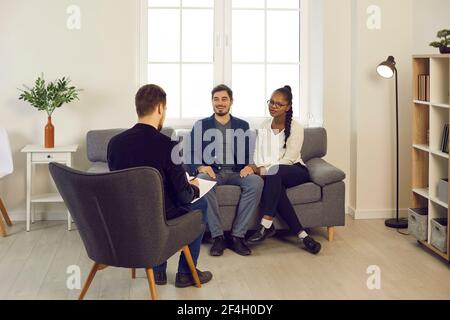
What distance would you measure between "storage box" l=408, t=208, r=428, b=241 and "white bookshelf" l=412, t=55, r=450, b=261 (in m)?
0.05

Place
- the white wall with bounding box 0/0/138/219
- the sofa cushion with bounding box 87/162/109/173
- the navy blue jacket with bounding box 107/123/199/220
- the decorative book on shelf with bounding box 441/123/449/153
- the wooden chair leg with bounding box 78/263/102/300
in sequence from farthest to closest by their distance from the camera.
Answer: the white wall with bounding box 0/0/138/219, the sofa cushion with bounding box 87/162/109/173, the decorative book on shelf with bounding box 441/123/449/153, the wooden chair leg with bounding box 78/263/102/300, the navy blue jacket with bounding box 107/123/199/220

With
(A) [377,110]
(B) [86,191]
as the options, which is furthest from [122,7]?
(B) [86,191]

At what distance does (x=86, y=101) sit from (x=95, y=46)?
18.4 inches

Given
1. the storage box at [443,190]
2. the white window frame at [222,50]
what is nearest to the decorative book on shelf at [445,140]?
the storage box at [443,190]

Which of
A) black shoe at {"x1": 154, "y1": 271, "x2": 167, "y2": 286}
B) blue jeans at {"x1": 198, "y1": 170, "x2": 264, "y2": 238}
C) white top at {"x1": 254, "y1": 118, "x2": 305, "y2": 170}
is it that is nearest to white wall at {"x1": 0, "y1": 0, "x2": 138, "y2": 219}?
white top at {"x1": 254, "y1": 118, "x2": 305, "y2": 170}

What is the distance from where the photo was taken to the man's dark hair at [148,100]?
4.01 m

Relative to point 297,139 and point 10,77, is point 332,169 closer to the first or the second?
point 297,139

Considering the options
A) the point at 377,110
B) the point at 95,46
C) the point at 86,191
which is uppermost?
the point at 95,46

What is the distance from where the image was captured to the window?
252 inches

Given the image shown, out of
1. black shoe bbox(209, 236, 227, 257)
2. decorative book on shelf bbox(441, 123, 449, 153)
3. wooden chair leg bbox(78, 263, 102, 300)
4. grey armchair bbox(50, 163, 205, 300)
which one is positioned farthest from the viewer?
black shoe bbox(209, 236, 227, 257)

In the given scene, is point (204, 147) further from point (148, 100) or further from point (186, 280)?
point (148, 100)

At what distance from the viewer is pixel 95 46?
6.21 metres

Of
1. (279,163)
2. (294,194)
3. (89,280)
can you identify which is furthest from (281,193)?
(89,280)

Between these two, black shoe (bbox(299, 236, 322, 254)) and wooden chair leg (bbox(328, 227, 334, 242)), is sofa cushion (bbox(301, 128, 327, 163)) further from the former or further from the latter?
black shoe (bbox(299, 236, 322, 254))
